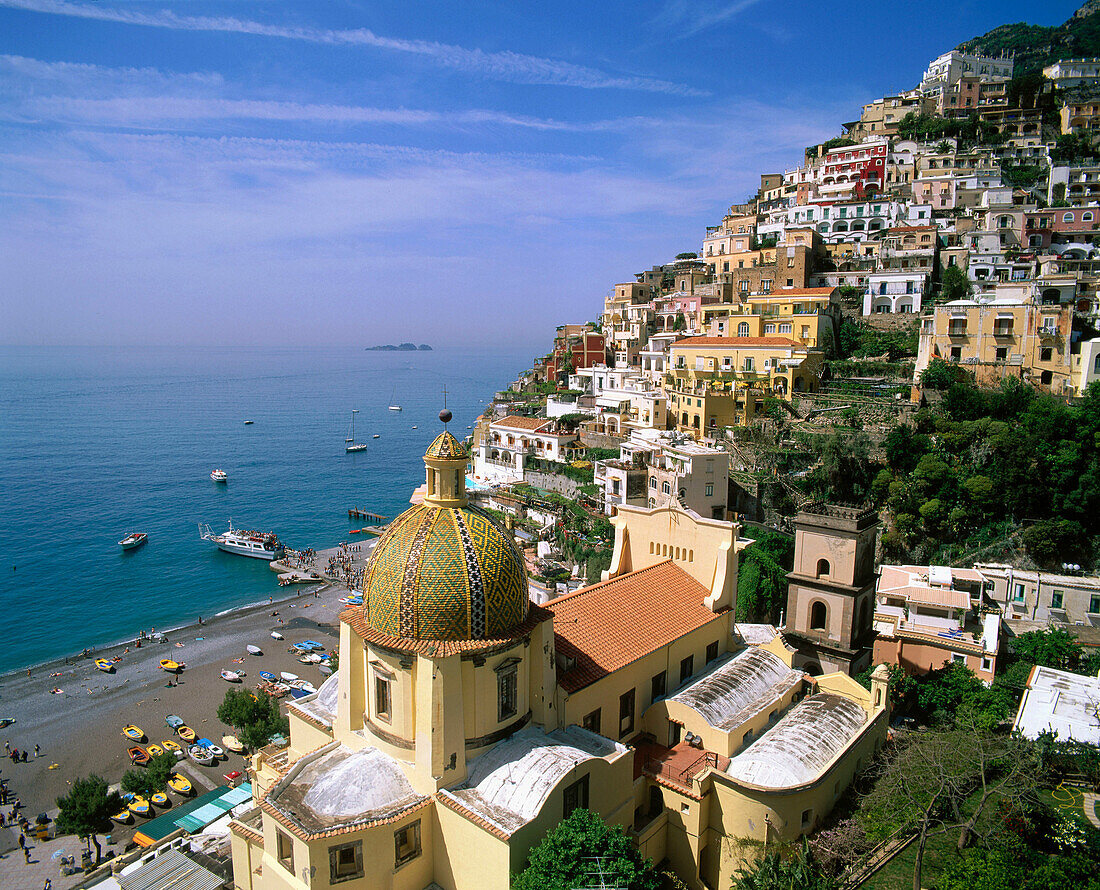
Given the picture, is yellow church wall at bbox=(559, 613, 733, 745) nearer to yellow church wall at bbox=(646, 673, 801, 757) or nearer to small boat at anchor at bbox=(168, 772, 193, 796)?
yellow church wall at bbox=(646, 673, 801, 757)

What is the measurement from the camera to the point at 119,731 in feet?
98.1

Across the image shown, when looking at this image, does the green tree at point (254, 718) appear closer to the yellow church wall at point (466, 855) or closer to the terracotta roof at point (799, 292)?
the yellow church wall at point (466, 855)

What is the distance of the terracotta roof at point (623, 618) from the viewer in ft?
52.1

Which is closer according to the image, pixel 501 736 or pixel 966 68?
pixel 501 736

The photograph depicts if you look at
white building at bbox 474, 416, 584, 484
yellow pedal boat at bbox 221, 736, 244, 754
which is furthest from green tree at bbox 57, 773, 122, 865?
white building at bbox 474, 416, 584, 484

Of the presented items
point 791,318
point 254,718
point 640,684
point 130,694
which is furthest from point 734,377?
point 130,694

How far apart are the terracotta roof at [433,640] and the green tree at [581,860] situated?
10.9 ft

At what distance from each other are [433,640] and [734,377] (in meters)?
36.8

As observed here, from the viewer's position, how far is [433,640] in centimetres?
1298

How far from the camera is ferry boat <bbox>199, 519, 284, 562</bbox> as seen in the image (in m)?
53.0

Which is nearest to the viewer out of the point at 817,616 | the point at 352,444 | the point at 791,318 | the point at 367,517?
the point at 817,616

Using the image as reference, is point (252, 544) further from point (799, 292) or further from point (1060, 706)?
point (1060, 706)

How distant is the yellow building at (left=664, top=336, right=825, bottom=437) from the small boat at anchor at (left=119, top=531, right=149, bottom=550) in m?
43.5

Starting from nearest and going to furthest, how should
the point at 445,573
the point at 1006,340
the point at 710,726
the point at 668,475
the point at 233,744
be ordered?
the point at 445,573 < the point at 710,726 < the point at 233,744 < the point at 668,475 < the point at 1006,340
